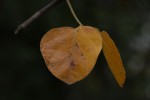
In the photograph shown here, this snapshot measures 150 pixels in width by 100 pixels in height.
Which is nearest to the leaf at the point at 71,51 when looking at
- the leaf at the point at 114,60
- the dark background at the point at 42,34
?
the leaf at the point at 114,60

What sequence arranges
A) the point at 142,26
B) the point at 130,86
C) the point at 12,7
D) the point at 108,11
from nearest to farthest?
the point at 12,7 < the point at 108,11 < the point at 142,26 < the point at 130,86

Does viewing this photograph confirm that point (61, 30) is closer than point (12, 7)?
Yes

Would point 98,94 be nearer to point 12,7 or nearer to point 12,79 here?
point 12,79

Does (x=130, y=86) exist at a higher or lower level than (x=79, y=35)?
lower

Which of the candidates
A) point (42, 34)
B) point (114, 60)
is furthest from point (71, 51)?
point (42, 34)

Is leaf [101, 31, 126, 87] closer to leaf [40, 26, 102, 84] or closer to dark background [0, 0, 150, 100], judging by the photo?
leaf [40, 26, 102, 84]

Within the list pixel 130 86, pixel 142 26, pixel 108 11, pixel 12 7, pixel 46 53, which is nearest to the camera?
pixel 46 53

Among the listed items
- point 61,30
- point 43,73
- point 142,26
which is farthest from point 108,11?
point 61,30

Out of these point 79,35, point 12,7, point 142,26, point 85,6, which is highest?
point 79,35
